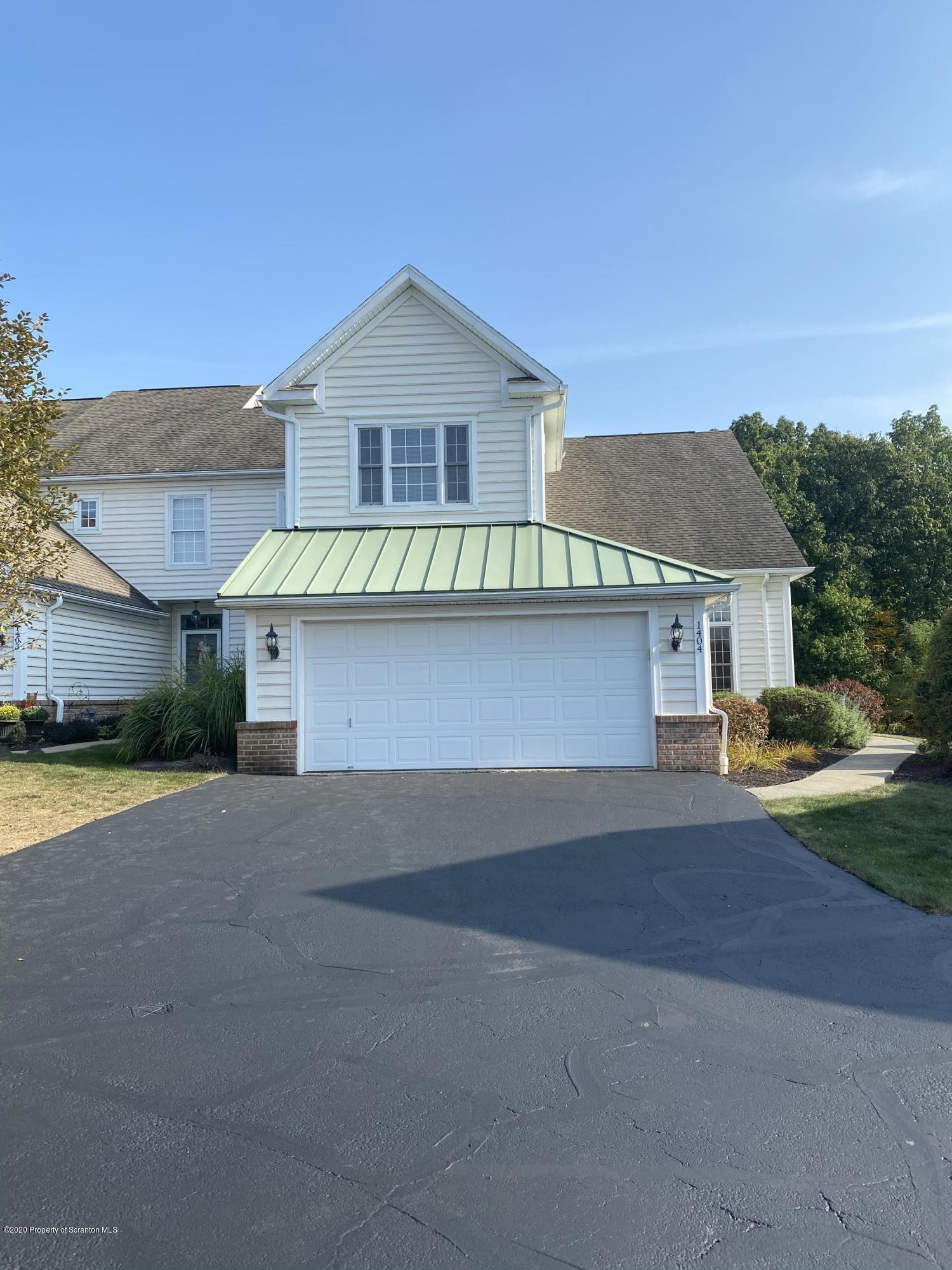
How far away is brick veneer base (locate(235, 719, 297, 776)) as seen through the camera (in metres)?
13.6

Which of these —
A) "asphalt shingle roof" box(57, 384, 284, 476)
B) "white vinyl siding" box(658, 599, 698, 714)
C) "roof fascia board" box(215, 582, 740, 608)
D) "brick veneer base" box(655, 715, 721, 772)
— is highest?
"asphalt shingle roof" box(57, 384, 284, 476)

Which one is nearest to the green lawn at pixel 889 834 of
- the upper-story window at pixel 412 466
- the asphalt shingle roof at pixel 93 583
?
the upper-story window at pixel 412 466

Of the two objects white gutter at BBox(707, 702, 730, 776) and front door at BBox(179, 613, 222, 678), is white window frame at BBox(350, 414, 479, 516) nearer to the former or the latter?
white gutter at BBox(707, 702, 730, 776)

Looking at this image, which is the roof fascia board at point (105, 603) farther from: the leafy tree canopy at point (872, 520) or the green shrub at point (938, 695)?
the leafy tree canopy at point (872, 520)

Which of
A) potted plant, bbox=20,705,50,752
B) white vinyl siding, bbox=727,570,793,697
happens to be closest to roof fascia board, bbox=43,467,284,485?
potted plant, bbox=20,705,50,752

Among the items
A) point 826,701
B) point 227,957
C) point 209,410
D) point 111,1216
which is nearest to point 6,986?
point 227,957

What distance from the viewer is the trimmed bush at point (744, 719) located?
15734 millimetres

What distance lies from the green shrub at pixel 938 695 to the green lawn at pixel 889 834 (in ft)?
3.32

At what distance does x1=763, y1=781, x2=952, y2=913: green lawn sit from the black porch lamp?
2884 millimetres

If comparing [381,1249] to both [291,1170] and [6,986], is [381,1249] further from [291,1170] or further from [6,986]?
[6,986]

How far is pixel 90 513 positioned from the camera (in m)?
23.4

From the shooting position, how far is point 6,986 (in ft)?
17.7

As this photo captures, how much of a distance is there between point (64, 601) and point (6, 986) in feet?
49.1

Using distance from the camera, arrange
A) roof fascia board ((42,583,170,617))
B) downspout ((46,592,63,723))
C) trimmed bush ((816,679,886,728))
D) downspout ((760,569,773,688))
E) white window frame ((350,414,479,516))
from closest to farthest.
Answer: white window frame ((350,414,479,516)), roof fascia board ((42,583,170,617)), downspout ((46,592,63,723)), downspout ((760,569,773,688)), trimmed bush ((816,679,886,728))
